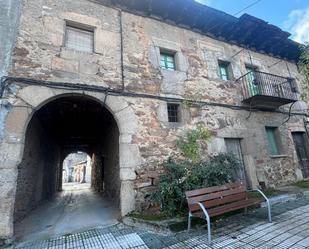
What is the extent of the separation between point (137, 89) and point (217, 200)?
3.47 m

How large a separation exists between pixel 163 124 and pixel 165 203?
→ 2116 mm

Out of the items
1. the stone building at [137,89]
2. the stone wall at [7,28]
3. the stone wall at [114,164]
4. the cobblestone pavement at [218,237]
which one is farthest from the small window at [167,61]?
the cobblestone pavement at [218,237]

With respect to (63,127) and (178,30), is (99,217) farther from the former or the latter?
(178,30)

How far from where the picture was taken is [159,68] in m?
6.22

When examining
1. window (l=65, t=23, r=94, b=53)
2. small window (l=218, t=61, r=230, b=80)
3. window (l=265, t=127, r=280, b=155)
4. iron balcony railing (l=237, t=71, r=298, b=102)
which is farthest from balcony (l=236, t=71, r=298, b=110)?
window (l=65, t=23, r=94, b=53)

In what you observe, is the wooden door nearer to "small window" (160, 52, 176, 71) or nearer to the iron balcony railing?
the iron balcony railing

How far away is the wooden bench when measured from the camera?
354 centimetres

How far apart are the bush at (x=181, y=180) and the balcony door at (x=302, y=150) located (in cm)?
491

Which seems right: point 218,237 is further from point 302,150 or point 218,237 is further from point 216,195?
point 302,150

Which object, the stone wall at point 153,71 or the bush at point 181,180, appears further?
the stone wall at point 153,71

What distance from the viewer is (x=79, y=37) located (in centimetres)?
554

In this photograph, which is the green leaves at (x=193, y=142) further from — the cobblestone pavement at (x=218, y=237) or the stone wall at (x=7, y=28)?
the stone wall at (x=7, y=28)

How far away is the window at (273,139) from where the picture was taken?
7827 millimetres

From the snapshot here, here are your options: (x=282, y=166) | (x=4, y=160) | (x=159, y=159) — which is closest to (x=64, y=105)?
(x=4, y=160)
